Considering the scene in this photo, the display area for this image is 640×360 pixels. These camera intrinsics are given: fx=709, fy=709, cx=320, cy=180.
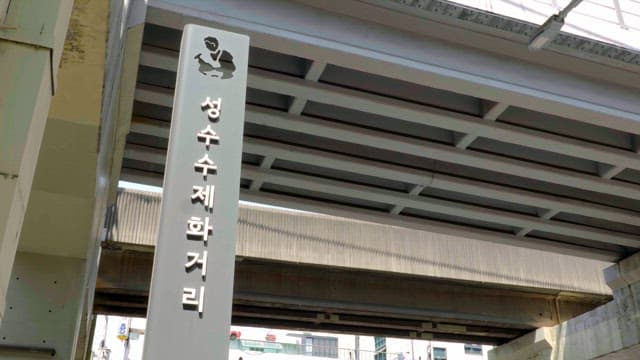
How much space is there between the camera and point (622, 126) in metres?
11.8

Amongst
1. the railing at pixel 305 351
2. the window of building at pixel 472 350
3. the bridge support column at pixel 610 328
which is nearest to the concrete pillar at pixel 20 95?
the bridge support column at pixel 610 328

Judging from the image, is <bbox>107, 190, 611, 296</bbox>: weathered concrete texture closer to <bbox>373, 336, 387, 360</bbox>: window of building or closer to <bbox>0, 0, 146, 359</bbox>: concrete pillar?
<bbox>0, 0, 146, 359</bbox>: concrete pillar

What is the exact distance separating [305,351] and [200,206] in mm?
52418

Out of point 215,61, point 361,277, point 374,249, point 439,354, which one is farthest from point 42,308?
point 439,354

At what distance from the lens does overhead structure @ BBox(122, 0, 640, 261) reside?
10.4 m

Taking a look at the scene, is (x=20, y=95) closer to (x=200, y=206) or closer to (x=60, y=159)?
(x=200, y=206)

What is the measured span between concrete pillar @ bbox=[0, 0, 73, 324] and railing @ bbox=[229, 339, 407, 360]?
4896 centimetres

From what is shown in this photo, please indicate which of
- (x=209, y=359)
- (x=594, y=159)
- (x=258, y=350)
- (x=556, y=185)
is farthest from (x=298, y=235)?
(x=258, y=350)

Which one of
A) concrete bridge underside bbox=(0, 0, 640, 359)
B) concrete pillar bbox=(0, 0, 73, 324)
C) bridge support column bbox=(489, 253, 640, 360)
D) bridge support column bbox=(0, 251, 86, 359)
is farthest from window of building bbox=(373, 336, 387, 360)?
concrete pillar bbox=(0, 0, 73, 324)

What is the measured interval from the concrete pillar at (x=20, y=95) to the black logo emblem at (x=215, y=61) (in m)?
1.69

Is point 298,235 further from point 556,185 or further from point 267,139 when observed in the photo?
point 556,185

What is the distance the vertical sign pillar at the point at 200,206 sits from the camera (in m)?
4.43

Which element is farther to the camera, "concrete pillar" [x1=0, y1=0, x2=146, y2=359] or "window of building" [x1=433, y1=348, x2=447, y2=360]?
"window of building" [x1=433, y1=348, x2=447, y2=360]

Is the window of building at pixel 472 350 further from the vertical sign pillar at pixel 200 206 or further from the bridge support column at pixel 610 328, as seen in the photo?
the vertical sign pillar at pixel 200 206
